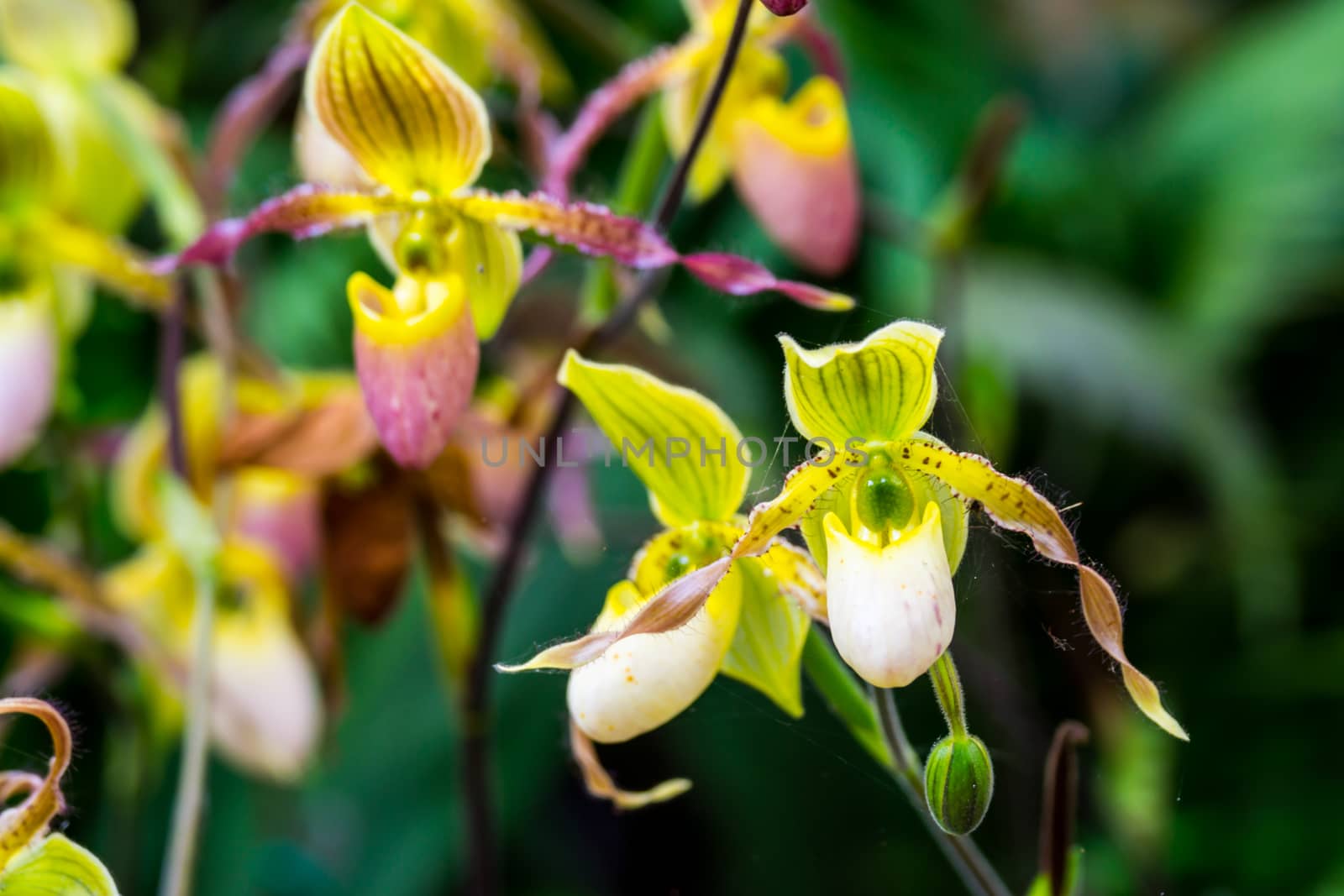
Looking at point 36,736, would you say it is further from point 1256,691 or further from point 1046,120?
point 1046,120

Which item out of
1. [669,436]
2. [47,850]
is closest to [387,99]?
[669,436]

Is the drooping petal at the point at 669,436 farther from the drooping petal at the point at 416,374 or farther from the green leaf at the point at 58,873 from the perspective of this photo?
the green leaf at the point at 58,873

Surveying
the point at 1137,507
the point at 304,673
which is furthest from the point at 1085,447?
the point at 304,673

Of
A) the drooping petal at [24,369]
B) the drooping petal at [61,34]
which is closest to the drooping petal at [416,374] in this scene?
the drooping petal at [24,369]

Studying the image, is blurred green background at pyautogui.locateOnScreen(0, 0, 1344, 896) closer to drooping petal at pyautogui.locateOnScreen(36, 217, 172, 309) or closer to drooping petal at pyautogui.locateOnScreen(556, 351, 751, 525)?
drooping petal at pyautogui.locateOnScreen(556, 351, 751, 525)

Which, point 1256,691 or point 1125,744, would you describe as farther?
point 1256,691

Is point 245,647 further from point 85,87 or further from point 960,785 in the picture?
point 960,785

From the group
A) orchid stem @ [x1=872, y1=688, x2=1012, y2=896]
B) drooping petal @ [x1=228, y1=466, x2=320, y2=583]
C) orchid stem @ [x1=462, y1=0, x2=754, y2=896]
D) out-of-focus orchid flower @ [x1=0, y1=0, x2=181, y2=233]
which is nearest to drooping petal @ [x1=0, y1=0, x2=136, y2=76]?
out-of-focus orchid flower @ [x1=0, y1=0, x2=181, y2=233]
